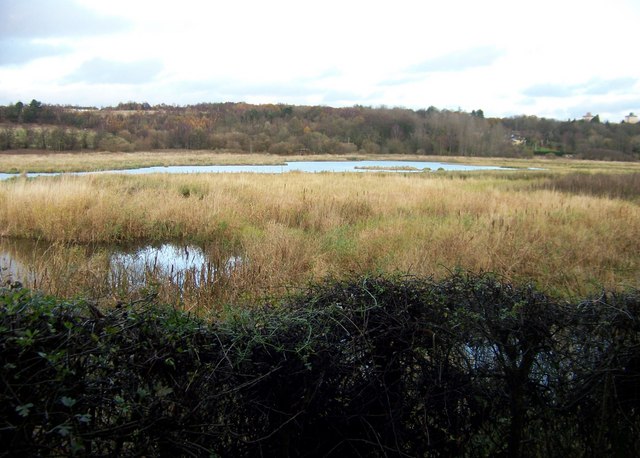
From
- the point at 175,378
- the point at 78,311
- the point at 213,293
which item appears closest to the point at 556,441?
the point at 175,378

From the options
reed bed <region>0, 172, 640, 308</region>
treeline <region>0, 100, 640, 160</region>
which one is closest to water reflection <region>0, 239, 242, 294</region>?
reed bed <region>0, 172, 640, 308</region>

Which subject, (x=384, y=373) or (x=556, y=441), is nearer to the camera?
(x=384, y=373)

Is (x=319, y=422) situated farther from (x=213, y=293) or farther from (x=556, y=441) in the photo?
(x=213, y=293)

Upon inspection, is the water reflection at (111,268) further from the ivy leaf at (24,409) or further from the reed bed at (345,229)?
the ivy leaf at (24,409)

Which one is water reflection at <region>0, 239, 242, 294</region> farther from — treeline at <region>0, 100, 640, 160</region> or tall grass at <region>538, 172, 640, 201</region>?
treeline at <region>0, 100, 640, 160</region>

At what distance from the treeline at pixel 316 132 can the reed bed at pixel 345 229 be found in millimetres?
73216

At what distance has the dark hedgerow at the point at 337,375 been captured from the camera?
190 centimetres

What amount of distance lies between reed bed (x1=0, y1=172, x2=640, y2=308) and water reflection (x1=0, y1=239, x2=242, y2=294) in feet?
0.64

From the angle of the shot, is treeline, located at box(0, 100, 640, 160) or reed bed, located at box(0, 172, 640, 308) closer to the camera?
reed bed, located at box(0, 172, 640, 308)

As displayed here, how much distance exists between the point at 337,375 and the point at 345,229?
32.4ft

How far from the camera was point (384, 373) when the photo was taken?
2404mm

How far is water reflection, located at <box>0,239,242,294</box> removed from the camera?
6.86 meters

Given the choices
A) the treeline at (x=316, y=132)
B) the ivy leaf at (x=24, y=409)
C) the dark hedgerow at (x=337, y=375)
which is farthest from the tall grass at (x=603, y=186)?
the treeline at (x=316, y=132)

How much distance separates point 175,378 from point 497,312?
1.86 m
